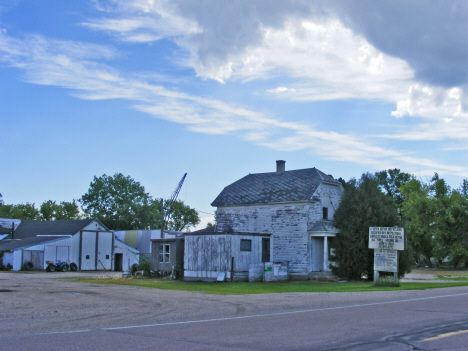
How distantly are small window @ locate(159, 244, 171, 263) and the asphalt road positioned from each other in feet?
65.3

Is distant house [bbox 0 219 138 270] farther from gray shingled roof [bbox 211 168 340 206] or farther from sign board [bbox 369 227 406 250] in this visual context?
sign board [bbox 369 227 406 250]

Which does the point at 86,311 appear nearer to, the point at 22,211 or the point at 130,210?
the point at 130,210

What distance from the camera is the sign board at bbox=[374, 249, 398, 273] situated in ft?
84.0

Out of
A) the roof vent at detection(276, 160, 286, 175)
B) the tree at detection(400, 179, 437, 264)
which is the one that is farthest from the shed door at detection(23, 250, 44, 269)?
the tree at detection(400, 179, 437, 264)

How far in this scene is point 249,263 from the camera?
32.4m

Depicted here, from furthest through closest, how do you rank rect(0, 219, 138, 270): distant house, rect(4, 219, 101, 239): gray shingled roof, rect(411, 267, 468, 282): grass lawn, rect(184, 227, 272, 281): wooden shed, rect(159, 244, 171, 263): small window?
1. rect(4, 219, 101, 239): gray shingled roof
2. rect(0, 219, 138, 270): distant house
3. rect(411, 267, 468, 282): grass lawn
4. rect(159, 244, 171, 263): small window
5. rect(184, 227, 272, 281): wooden shed

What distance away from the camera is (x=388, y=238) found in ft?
84.9

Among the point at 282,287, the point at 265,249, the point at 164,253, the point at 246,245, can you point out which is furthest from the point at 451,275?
the point at 164,253

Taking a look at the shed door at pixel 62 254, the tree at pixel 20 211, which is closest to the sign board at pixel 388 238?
the shed door at pixel 62 254

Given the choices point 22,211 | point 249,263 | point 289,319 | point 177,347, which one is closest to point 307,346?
Answer: point 177,347

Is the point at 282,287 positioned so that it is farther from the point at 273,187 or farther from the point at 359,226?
the point at 273,187

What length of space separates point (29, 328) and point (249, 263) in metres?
23.0

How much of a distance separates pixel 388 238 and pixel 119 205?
70.1 meters

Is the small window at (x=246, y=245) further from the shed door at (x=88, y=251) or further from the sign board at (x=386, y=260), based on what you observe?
the shed door at (x=88, y=251)
